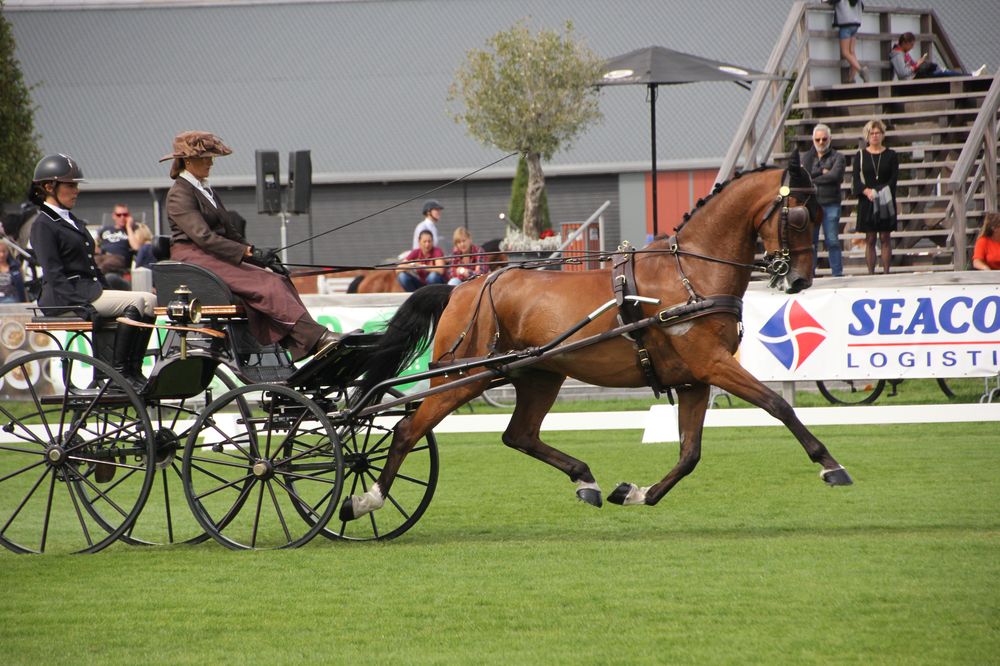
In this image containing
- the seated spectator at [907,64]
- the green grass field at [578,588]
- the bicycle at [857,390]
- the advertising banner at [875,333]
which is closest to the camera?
the green grass field at [578,588]

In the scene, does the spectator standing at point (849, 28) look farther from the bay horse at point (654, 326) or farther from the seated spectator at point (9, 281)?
the bay horse at point (654, 326)

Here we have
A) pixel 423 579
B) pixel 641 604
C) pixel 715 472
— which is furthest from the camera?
pixel 715 472

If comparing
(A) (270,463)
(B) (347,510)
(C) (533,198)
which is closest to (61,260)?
(A) (270,463)

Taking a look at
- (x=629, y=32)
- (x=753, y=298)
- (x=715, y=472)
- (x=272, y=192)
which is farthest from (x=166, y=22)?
(x=715, y=472)

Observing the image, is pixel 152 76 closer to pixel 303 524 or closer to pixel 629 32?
pixel 629 32

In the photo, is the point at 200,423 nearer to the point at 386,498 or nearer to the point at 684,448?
the point at 386,498

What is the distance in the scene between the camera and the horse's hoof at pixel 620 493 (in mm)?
7941

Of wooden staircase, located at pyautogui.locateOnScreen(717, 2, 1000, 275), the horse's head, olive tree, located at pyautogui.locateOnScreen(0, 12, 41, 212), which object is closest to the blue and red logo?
wooden staircase, located at pyautogui.locateOnScreen(717, 2, 1000, 275)

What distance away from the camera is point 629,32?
3475 centimetres

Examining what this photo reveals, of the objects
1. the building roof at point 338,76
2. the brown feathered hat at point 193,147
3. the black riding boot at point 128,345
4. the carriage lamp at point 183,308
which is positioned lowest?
the black riding boot at point 128,345

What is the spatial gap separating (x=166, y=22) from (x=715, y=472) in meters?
30.4

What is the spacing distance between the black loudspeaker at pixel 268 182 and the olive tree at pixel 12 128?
19.9ft

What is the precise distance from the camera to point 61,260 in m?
8.03

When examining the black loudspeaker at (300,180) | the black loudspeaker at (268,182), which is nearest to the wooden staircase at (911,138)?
the black loudspeaker at (300,180)
